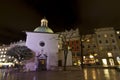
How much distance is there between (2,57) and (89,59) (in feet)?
175

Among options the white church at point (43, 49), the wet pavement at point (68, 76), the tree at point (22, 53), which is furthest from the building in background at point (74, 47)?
the wet pavement at point (68, 76)

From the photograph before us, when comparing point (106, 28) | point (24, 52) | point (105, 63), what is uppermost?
point (106, 28)

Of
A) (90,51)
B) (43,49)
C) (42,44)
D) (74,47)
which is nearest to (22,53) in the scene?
(43,49)

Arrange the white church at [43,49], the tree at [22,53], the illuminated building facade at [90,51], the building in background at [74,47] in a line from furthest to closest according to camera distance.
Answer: the illuminated building facade at [90,51], the building in background at [74,47], the white church at [43,49], the tree at [22,53]

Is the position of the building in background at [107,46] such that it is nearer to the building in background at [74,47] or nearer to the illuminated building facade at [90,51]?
the building in background at [74,47]

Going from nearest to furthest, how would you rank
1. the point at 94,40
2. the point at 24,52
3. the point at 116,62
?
the point at 24,52
the point at 116,62
the point at 94,40

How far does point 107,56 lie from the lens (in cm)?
4056

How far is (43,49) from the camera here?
2758 centimetres

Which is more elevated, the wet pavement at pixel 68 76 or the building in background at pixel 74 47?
Answer: the building in background at pixel 74 47

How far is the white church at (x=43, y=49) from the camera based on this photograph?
26281mm

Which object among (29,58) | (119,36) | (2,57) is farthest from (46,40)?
(2,57)

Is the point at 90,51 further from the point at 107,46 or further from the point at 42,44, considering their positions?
the point at 42,44

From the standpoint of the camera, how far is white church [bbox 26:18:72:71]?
2628 cm

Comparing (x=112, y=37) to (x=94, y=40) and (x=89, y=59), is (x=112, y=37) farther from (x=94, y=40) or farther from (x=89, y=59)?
(x=89, y=59)
